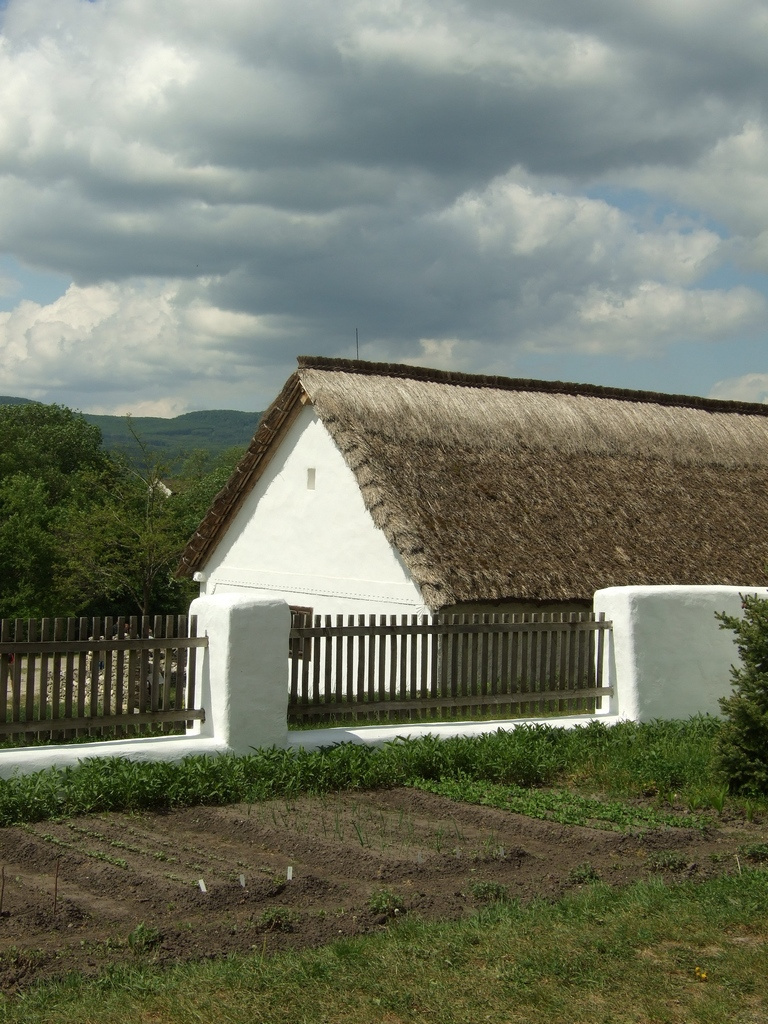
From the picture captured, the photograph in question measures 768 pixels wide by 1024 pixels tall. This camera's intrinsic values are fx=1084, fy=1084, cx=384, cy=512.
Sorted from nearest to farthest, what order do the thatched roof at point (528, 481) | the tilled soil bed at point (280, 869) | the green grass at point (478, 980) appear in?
the green grass at point (478, 980)
the tilled soil bed at point (280, 869)
the thatched roof at point (528, 481)

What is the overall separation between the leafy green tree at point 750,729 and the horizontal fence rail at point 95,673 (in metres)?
4.25

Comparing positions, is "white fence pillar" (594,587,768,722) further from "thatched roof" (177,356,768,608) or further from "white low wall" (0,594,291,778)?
"white low wall" (0,594,291,778)

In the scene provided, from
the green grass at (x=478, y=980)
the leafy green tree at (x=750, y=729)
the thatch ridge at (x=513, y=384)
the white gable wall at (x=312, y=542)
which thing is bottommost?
the green grass at (x=478, y=980)

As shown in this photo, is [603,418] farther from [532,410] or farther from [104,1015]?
[104,1015]

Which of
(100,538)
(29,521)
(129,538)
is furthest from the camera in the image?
(29,521)

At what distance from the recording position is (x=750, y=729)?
8242 millimetres

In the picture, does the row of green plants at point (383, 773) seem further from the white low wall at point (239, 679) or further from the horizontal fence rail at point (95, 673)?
the horizontal fence rail at point (95, 673)

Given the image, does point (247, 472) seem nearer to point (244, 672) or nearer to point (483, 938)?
point (244, 672)

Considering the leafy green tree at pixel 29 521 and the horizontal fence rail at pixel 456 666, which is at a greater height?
the leafy green tree at pixel 29 521

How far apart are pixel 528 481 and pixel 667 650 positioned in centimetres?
701

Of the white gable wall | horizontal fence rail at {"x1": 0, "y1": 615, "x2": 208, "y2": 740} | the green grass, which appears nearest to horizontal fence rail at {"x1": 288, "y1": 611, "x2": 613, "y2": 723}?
horizontal fence rail at {"x1": 0, "y1": 615, "x2": 208, "y2": 740}

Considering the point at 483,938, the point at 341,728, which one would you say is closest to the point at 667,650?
the point at 341,728

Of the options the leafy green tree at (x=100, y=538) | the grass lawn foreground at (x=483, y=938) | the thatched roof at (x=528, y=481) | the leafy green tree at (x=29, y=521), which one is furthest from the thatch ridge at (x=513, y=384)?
the leafy green tree at (x=29, y=521)

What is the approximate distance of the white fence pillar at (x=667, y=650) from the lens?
11336 mm
